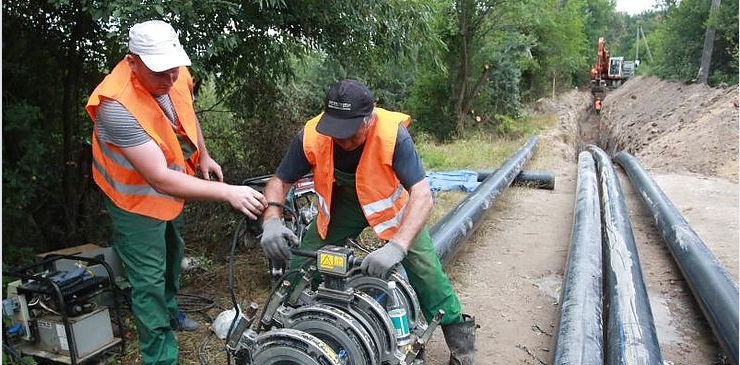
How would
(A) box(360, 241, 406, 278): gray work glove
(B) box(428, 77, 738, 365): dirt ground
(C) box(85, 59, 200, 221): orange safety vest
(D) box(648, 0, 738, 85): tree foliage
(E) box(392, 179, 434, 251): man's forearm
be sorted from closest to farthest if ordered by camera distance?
A: (A) box(360, 241, 406, 278): gray work glove → (E) box(392, 179, 434, 251): man's forearm → (C) box(85, 59, 200, 221): orange safety vest → (B) box(428, 77, 738, 365): dirt ground → (D) box(648, 0, 738, 85): tree foliage

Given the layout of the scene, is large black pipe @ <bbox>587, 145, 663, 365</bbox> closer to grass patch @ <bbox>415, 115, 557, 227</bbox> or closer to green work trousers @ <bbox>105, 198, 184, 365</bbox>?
green work trousers @ <bbox>105, 198, 184, 365</bbox>

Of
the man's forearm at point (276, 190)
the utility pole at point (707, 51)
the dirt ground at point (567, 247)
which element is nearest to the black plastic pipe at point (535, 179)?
the dirt ground at point (567, 247)

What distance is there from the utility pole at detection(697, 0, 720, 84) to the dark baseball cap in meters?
19.2

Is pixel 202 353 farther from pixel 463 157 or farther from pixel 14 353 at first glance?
pixel 463 157

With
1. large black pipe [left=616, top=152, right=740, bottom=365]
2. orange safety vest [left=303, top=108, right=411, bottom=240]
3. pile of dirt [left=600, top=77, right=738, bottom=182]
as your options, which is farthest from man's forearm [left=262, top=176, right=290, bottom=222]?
pile of dirt [left=600, top=77, right=738, bottom=182]

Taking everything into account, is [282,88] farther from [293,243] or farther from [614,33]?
[614,33]

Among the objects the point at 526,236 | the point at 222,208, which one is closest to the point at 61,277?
the point at 222,208

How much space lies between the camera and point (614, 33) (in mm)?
66938

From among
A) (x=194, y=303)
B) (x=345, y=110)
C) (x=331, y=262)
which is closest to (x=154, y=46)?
(x=345, y=110)

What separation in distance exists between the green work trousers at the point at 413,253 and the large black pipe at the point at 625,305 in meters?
0.87

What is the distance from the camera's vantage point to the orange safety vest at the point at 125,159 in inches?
96.9

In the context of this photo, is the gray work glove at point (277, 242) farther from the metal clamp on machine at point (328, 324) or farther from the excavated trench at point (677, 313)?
the excavated trench at point (677, 313)

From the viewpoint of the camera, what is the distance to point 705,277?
3721 mm

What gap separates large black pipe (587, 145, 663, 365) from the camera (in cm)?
275
